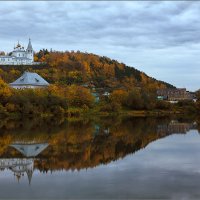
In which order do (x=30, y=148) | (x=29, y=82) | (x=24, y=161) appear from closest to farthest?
(x=24, y=161) → (x=30, y=148) → (x=29, y=82)

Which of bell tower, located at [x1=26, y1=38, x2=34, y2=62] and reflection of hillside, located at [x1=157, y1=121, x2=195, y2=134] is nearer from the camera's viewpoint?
reflection of hillside, located at [x1=157, y1=121, x2=195, y2=134]

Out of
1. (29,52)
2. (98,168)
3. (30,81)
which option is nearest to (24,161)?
(98,168)

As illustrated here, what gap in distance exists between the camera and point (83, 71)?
76062 mm

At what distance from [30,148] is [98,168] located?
5.29m

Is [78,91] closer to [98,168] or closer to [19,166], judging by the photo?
[19,166]

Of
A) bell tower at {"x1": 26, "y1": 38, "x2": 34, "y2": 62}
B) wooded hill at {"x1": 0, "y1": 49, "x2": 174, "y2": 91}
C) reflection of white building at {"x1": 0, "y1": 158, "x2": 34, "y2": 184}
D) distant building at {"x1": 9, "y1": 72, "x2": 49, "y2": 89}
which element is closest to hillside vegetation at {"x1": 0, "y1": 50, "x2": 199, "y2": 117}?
wooded hill at {"x1": 0, "y1": 49, "x2": 174, "y2": 91}

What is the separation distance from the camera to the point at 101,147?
1797cm

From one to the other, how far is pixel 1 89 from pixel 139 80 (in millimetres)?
51622

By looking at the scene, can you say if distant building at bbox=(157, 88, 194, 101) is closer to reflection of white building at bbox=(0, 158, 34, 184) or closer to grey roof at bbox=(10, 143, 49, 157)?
grey roof at bbox=(10, 143, 49, 157)

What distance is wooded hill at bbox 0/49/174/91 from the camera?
228ft

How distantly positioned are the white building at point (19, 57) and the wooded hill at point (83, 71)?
242 cm

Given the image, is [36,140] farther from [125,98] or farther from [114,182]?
[125,98]

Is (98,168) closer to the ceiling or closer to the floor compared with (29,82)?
closer to the floor

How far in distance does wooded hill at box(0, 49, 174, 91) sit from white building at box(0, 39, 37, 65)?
7.92ft
